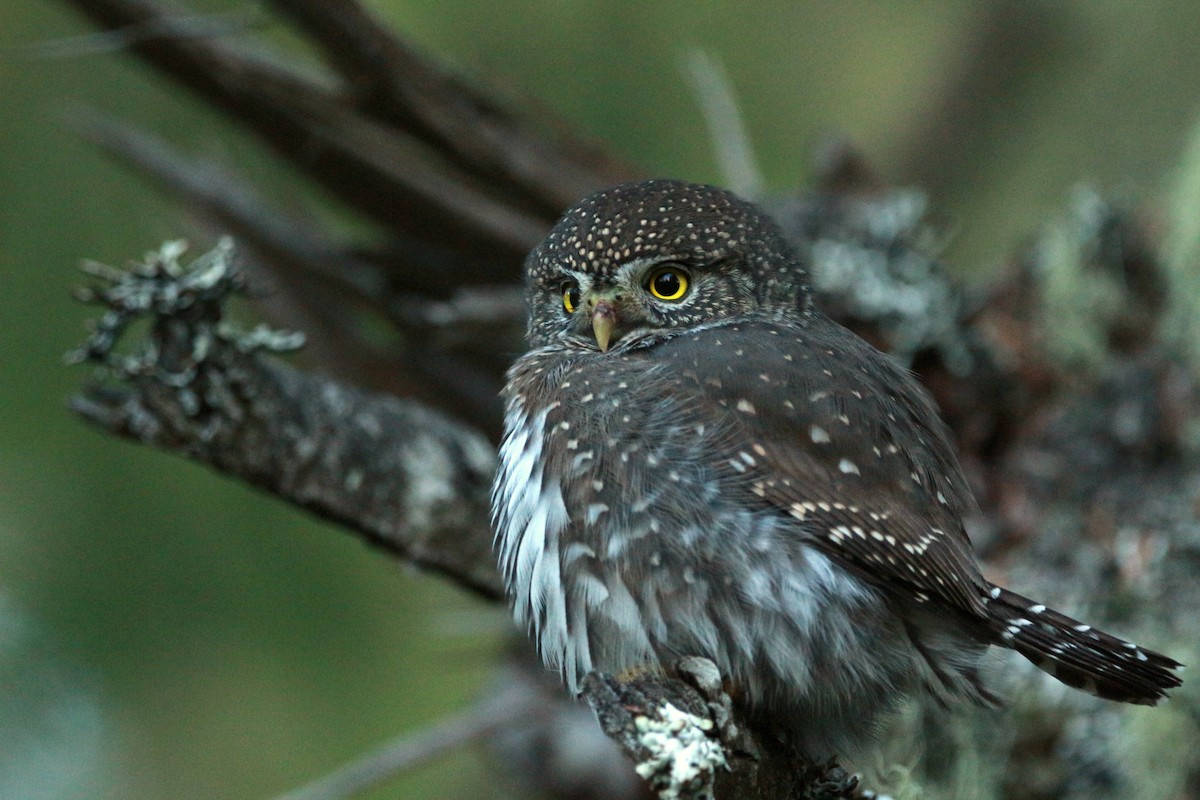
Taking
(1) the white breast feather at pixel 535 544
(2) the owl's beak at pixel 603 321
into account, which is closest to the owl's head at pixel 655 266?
(2) the owl's beak at pixel 603 321

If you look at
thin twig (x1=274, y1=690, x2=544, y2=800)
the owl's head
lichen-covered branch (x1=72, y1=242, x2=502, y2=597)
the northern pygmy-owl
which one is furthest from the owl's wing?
thin twig (x1=274, y1=690, x2=544, y2=800)

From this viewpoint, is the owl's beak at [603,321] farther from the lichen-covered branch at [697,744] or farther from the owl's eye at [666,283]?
the lichen-covered branch at [697,744]

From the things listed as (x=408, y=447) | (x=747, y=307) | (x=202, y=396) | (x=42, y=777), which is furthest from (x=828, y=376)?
(x=42, y=777)

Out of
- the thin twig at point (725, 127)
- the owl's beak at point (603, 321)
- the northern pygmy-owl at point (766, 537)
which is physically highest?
the thin twig at point (725, 127)

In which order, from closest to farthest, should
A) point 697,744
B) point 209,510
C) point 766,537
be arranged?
→ point 697,744 < point 766,537 < point 209,510

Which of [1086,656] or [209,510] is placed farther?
[209,510]

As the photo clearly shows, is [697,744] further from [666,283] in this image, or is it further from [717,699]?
[666,283]

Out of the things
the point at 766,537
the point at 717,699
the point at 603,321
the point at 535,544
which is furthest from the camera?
the point at 603,321

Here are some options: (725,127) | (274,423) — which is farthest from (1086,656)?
(725,127)

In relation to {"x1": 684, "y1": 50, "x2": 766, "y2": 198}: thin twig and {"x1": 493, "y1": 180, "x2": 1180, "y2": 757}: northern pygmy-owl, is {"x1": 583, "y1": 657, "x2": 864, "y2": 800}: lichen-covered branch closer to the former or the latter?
{"x1": 493, "y1": 180, "x2": 1180, "y2": 757}: northern pygmy-owl
